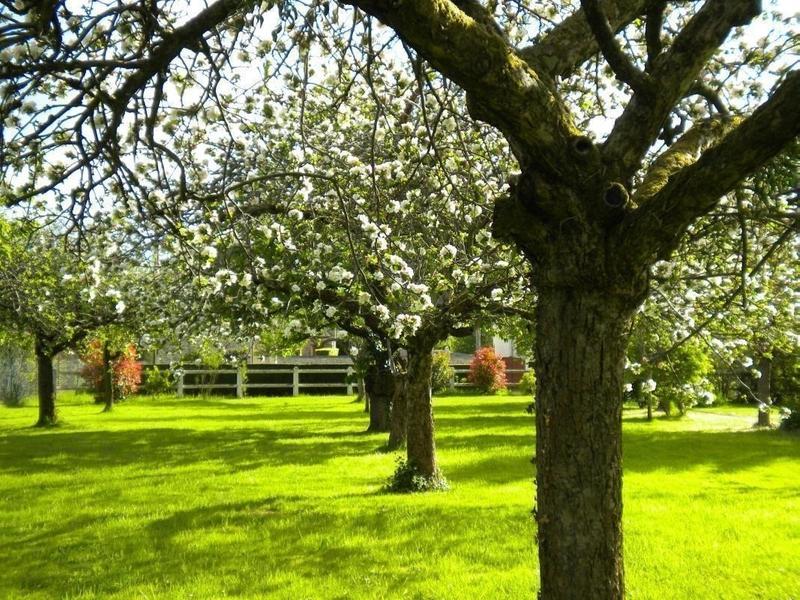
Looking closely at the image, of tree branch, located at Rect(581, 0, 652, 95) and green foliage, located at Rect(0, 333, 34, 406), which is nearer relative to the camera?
A: tree branch, located at Rect(581, 0, 652, 95)

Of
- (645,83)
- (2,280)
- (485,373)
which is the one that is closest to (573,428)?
(645,83)

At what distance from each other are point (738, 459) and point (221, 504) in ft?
33.9

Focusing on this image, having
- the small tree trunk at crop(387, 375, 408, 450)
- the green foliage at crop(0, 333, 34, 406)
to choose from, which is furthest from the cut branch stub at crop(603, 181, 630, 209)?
the green foliage at crop(0, 333, 34, 406)

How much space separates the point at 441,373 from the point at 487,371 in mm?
3809

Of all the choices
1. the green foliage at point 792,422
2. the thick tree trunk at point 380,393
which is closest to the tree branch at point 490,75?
the thick tree trunk at point 380,393

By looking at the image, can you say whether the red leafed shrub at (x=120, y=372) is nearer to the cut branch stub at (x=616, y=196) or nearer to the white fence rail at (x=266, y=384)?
the white fence rail at (x=266, y=384)

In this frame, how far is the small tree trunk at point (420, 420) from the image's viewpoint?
438 inches

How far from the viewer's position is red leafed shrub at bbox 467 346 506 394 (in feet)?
136

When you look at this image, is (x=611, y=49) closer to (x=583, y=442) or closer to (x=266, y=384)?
(x=583, y=442)

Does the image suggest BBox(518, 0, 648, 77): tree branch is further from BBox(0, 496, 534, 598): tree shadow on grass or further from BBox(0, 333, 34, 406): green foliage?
BBox(0, 333, 34, 406): green foliage

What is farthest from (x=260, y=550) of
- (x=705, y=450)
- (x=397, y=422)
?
(x=705, y=450)

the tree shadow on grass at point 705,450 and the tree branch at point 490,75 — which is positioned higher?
the tree branch at point 490,75

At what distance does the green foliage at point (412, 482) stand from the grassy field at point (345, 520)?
0.89 ft

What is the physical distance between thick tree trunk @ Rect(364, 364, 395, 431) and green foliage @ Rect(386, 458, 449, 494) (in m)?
6.12
